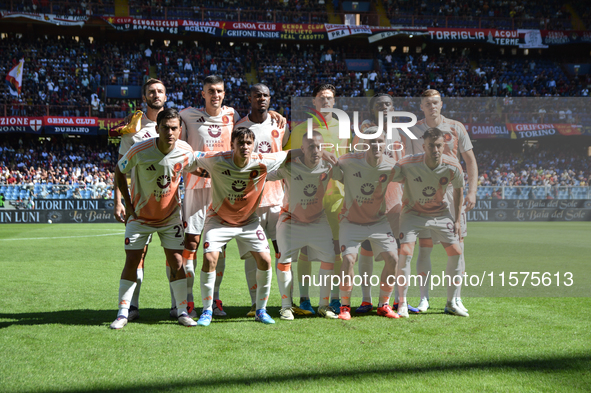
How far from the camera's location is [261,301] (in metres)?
5.27

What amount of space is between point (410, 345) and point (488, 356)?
63 centimetres

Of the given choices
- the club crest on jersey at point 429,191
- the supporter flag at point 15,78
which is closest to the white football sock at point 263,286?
the club crest on jersey at point 429,191

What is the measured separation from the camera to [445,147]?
5766mm

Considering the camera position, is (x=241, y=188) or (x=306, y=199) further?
(x=306, y=199)

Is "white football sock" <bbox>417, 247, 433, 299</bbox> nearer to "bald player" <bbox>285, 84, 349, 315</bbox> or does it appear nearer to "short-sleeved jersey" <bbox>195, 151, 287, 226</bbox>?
"bald player" <bbox>285, 84, 349, 315</bbox>

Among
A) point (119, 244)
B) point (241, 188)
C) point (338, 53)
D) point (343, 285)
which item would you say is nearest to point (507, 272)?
point (343, 285)

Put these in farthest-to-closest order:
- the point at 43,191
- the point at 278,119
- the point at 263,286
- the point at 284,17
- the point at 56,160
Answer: the point at 284,17, the point at 56,160, the point at 43,191, the point at 278,119, the point at 263,286

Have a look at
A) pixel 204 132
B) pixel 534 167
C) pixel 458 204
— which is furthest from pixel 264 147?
pixel 534 167

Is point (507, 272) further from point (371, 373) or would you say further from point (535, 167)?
point (535, 167)

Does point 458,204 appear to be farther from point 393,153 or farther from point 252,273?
point 252,273

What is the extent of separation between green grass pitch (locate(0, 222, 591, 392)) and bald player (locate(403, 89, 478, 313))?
22.8 inches

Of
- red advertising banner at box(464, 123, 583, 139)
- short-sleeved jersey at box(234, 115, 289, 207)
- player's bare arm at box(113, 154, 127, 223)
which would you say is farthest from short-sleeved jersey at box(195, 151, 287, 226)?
red advertising banner at box(464, 123, 583, 139)

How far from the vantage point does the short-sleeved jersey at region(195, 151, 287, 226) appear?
203 inches

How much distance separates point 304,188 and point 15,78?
97.5ft
